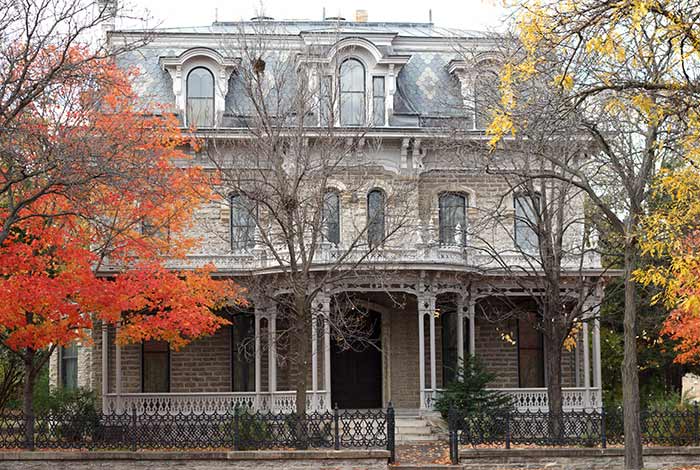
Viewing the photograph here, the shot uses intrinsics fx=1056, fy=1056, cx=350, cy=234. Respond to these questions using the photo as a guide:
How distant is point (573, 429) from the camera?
21047mm

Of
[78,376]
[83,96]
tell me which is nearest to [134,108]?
[83,96]

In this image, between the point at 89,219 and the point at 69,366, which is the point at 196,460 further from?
the point at 69,366

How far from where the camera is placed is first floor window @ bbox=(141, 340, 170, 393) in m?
28.7

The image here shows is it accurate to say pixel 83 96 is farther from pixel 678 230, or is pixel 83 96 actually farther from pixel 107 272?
pixel 678 230

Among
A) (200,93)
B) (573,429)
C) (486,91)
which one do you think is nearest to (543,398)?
(573,429)

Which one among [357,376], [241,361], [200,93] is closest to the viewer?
[241,361]

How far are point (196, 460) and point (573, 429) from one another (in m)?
7.44

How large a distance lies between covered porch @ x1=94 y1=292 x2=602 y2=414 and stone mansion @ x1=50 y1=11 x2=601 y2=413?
0.12 ft

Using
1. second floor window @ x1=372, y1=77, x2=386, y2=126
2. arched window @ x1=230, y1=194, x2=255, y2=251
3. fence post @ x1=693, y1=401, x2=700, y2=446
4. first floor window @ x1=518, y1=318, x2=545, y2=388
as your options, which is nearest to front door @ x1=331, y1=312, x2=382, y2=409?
arched window @ x1=230, y1=194, x2=255, y2=251

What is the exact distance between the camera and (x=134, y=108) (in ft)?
86.9

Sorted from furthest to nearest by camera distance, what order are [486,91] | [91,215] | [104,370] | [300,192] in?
[104,370]
[300,192]
[486,91]
[91,215]

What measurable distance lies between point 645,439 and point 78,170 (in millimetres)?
12073

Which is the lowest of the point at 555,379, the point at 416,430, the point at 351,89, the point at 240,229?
the point at 416,430

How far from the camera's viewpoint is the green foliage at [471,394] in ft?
78.5
